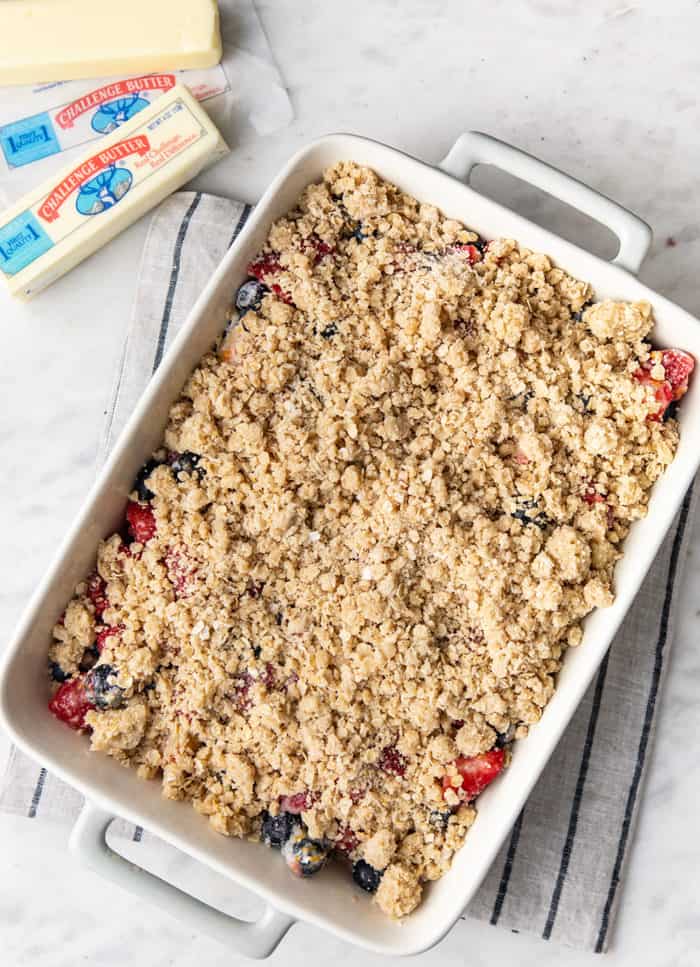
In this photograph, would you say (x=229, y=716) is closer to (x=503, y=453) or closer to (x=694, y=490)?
(x=503, y=453)

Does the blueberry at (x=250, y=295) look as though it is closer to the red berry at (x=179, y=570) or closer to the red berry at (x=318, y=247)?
the red berry at (x=318, y=247)

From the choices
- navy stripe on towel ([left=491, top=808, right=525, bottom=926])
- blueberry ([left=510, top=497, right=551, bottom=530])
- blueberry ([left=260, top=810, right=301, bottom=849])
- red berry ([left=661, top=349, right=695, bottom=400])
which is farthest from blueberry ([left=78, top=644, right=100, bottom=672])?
red berry ([left=661, top=349, right=695, bottom=400])

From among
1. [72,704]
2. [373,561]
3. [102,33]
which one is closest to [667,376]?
[373,561]

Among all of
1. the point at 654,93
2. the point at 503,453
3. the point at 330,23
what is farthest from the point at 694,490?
the point at 330,23

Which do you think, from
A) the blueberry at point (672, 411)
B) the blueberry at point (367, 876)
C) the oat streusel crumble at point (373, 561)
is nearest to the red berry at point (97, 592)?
the oat streusel crumble at point (373, 561)

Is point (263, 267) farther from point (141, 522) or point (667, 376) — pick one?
point (667, 376)

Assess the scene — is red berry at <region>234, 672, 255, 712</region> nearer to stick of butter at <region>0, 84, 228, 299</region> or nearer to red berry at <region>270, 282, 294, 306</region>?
red berry at <region>270, 282, 294, 306</region>
